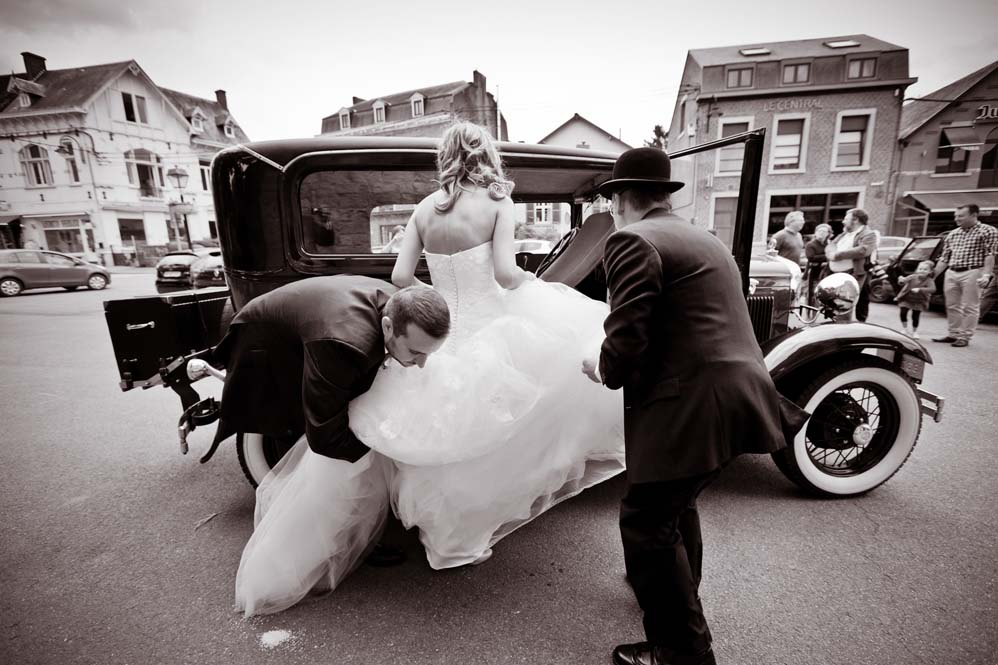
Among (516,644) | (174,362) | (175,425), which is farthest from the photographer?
(175,425)

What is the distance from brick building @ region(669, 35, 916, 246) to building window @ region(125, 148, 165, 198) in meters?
30.3

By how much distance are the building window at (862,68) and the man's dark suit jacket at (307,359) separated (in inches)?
1004

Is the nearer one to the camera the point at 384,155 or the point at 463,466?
the point at 463,466

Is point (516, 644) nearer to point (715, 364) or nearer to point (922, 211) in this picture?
point (715, 364)

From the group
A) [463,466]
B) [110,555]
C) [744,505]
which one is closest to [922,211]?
[744,505]

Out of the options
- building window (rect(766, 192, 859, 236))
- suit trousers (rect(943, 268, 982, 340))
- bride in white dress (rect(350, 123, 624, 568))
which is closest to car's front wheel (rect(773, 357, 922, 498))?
bride in white dress (rect(350, 123, 624, 568))

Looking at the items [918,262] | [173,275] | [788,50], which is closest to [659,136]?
[788,50]

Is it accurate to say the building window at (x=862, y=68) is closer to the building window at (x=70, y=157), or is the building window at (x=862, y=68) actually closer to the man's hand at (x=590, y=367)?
the man's hand at (x=590, y=367)

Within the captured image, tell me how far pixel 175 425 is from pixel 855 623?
5.08m

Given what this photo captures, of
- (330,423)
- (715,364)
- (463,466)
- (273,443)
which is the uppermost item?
(715,364)

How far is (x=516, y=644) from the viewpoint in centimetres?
180

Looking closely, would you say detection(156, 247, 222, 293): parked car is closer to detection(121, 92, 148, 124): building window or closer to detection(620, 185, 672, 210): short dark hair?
detection(620, 185, 672, 210): short dark hair

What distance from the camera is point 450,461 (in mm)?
1873

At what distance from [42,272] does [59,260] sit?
2.16ft
